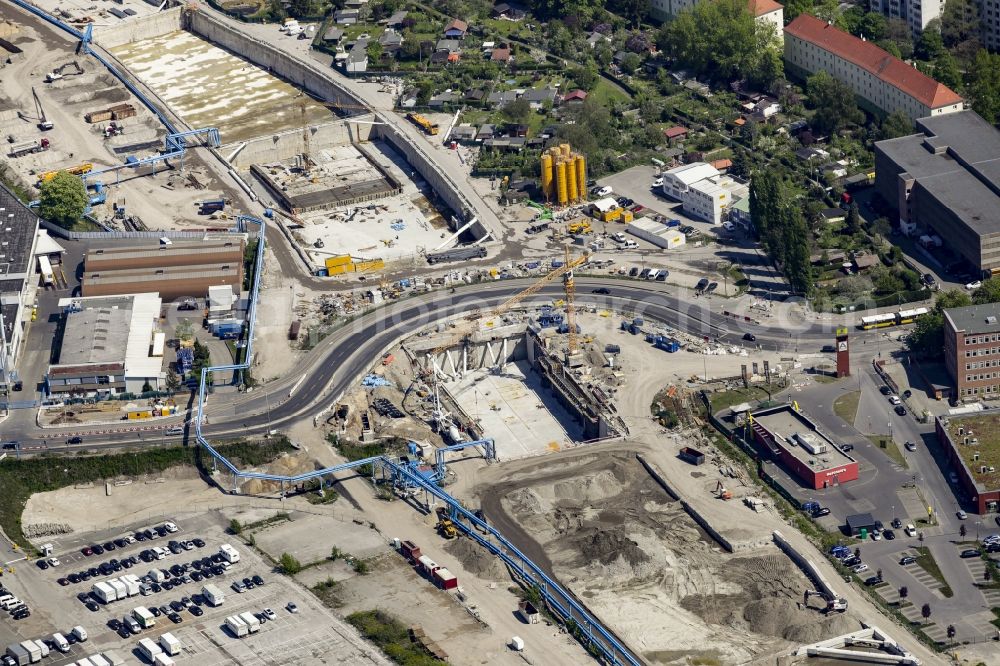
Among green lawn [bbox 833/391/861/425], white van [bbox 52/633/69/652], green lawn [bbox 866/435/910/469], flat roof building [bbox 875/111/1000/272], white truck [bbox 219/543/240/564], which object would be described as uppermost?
flat roof building [bbox 875/111/1000/272]

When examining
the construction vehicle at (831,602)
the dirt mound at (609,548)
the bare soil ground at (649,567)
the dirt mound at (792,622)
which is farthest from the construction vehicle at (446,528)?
the construction vehicle at (831,602)

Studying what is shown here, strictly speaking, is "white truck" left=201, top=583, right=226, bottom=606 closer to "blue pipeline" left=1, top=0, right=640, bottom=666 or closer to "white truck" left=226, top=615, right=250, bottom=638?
"white truck" left=226, top=615, right=250, bottom=638

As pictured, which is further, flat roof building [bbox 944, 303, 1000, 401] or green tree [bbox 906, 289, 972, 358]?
green tree [bbox 906, 289, 972, 358]

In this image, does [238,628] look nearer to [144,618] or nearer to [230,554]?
[144,618]

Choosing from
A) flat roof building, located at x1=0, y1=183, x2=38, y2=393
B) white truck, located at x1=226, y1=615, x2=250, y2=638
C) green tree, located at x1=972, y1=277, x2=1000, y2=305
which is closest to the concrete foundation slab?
white truck, located at x1=226, y1=615, x2=250, y2=638

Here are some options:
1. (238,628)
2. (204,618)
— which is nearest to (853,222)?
(238,628)
